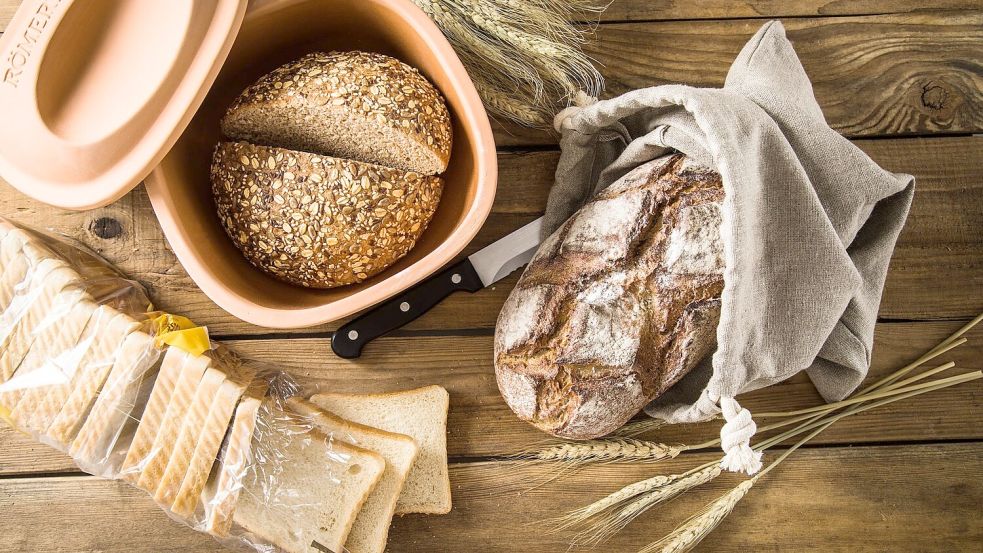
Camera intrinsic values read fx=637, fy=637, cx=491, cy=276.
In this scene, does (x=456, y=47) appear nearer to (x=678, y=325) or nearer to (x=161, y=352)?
(x=678, y=325)

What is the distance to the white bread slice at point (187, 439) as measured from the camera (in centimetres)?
134


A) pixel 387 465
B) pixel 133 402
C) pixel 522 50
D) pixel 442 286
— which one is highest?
pixel 522 50

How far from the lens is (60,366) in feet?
4.42

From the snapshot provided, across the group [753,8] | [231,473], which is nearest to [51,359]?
[231,473]

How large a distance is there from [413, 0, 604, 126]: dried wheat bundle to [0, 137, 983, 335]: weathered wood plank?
15 centimetres

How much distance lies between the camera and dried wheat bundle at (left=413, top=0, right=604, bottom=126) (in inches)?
53.6

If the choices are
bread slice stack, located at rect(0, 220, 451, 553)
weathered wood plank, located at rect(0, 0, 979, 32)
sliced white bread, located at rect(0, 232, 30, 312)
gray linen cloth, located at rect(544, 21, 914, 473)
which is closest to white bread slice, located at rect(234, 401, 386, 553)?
bread slice stack, located at rect(0, 220, 451, 553)

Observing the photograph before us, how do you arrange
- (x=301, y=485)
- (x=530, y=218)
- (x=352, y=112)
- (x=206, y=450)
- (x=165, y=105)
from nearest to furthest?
1. (x=165, y=105)
2. (x=352, y=112)
3. (x=206, y=450)
4. (x=301, y=485)
5. (x=530, y=218)

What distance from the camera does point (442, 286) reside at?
152 centimetres

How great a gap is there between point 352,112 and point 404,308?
1.64 feet

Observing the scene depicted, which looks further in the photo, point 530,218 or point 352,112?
point 530,218

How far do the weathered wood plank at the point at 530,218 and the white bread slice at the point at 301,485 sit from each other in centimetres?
27

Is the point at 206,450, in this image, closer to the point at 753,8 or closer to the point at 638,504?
the point at 638,504

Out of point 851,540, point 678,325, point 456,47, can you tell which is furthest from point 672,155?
point 851,540
